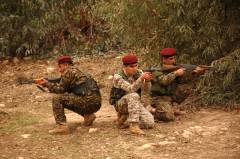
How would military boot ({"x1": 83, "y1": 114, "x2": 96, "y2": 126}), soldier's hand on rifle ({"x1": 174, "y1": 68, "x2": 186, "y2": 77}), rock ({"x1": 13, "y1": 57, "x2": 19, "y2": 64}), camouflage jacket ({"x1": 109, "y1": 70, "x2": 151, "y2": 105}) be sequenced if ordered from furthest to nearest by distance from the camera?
rock ({"x1": 13, "y1": 57, "x2": 19, "y2": 64}) → military boot ({"x1": 83, "y1": 114, "x2": 96, "y2": 126}) → soldier's hand on rifle ({"x1": 174, "y1": 68, "x2": 186, "y2": 77}) → camouflage jacket ({"x1": 109, "y1": 70, "x2": 151, "y2": 105})

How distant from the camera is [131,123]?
689 centimetres

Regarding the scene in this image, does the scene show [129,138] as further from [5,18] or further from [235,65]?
[5,18]

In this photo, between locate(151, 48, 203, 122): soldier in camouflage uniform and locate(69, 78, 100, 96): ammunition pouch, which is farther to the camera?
locate(151, 48, 203, 122): soldier in camouflage uniform

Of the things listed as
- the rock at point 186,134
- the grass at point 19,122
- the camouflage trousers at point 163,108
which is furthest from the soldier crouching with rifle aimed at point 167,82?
the grass at point 19,122

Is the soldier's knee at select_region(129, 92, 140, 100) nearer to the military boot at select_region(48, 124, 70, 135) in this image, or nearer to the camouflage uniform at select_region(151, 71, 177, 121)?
the camouflage uniform at select_region(151, 71, 177, 121)

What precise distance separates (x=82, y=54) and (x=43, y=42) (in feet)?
3.47

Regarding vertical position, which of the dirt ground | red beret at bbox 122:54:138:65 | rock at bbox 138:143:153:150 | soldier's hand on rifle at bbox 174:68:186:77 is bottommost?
the dirt ground

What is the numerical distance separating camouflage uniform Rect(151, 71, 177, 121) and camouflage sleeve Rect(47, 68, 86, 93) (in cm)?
106

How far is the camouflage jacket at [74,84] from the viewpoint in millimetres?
7043

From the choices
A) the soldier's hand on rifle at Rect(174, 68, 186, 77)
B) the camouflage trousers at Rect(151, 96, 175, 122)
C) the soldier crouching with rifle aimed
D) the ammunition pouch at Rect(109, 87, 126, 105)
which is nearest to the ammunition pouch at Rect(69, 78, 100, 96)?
the ammunition pouch at Rect(109, 87, 126, 105)

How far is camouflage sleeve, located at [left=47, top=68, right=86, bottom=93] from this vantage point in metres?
7.02

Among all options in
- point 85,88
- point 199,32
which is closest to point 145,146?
point 85,88

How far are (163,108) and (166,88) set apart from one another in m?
0.31

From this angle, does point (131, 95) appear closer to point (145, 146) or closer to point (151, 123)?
point (151, 123)
